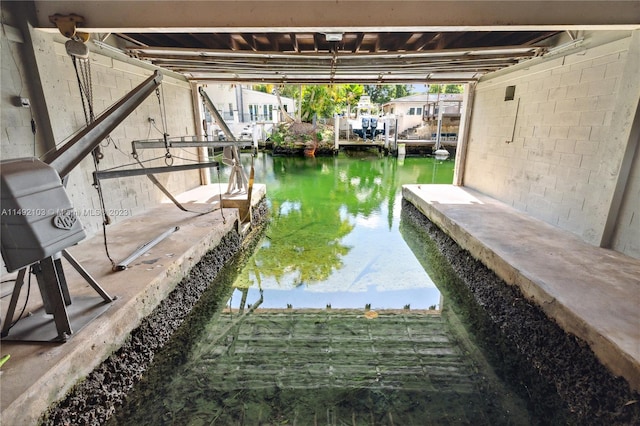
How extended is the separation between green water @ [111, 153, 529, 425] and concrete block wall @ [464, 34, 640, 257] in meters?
1.93

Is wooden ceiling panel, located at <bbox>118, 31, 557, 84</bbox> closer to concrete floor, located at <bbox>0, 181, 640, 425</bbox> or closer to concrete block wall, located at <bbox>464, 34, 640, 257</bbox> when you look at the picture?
concrete block wall, located at <bbox>464, 34, 640, 257</bbox>

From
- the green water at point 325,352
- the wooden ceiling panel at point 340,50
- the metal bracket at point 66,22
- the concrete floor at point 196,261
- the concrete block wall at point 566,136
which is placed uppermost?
the wooden ceiling panel at point 340,50

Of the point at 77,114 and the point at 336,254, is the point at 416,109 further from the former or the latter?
the point at 77,114

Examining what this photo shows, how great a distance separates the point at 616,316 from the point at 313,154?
1525cm

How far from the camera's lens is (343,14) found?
3051 millimetres

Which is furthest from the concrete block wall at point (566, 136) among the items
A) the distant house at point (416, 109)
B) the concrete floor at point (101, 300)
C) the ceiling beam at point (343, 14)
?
the distant house at point (416, 109)

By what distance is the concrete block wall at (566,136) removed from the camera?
351 centimetres

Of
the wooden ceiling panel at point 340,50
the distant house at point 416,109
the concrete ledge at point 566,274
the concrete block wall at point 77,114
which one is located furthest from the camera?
the distant house at point 416,109

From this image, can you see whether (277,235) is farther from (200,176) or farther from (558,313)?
(558,313)

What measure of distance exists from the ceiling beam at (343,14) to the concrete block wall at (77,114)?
0.46 meters

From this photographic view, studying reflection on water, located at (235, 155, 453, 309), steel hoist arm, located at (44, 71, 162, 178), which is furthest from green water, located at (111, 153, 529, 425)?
steel hoist arm, located at (44, 71, 162, 178)

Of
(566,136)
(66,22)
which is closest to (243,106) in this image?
(66,22)

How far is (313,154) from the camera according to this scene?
55.2ft

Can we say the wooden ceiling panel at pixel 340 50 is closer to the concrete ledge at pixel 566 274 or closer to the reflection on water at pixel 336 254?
the concrete ledge at pixel 566 274
